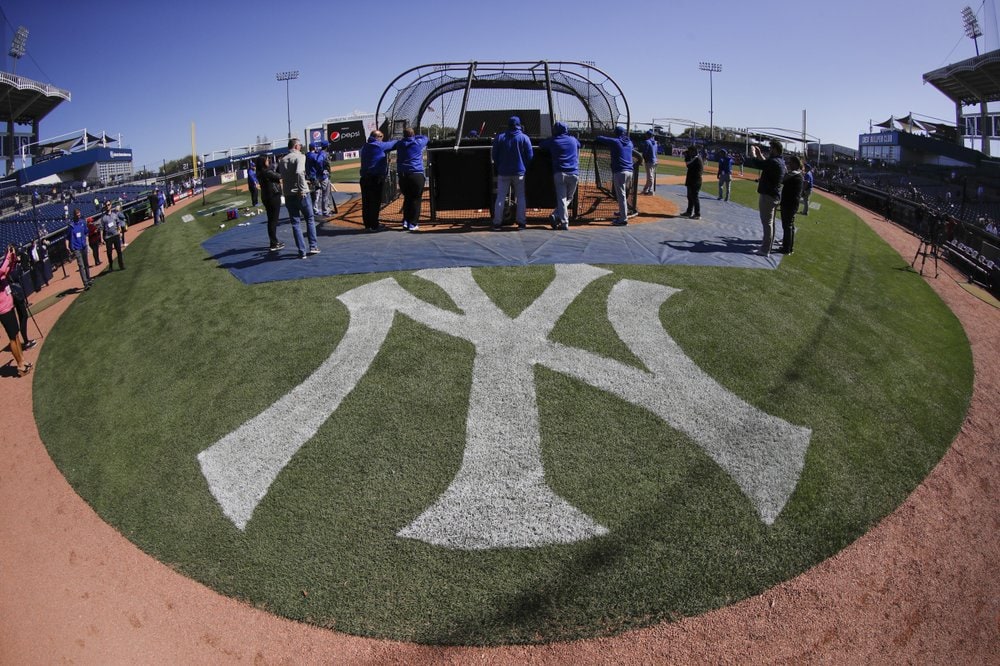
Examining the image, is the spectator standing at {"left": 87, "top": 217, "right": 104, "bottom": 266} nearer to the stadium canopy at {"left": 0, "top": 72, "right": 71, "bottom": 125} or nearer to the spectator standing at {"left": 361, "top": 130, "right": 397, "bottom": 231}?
the spectator standing at {"left": 361, "top": 130, "right": 397, "bottom": 231}

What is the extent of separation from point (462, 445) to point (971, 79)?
67.6 meters

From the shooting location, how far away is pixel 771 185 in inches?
435

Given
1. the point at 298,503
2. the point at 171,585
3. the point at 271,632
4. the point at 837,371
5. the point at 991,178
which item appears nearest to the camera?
the point at 271,632

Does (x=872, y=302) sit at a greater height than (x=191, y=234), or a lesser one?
lesser

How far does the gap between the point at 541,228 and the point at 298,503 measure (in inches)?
348

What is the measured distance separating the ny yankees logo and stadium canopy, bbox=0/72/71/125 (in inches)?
2118

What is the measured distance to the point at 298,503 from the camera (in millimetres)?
5867

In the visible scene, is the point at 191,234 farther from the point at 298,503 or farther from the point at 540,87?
the point at 298,503

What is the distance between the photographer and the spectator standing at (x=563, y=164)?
11.9m

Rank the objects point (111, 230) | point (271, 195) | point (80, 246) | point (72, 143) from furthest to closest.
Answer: point (72, 143)
point (111, 230)
point (80, 246)
point (271, 195)

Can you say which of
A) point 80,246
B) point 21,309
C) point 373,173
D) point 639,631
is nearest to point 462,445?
point 639,631

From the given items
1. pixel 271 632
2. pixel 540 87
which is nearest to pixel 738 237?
pixel 540 87

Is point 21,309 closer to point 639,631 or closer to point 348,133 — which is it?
point 639,631

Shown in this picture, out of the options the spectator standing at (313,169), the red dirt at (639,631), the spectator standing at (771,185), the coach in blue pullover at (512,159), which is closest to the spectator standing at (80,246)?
the spectator standing at (313,169)
